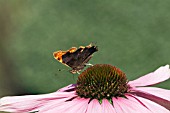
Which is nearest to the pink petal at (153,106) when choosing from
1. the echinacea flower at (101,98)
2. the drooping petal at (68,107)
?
the echinacea flower at (101,98)

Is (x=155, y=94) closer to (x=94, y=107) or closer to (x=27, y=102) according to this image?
(x=94, y=107)

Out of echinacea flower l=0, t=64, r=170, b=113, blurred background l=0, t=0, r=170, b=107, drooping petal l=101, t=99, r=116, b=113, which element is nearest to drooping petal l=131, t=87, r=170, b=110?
echinacea flower l=0, t=64, r=170, b=113

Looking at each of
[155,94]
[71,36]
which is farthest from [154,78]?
[71,36]

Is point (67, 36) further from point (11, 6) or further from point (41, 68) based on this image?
point (11, 6)

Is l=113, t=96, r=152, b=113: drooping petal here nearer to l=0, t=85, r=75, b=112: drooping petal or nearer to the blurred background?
l=0, t=85, r=75, b=112: drooping petal

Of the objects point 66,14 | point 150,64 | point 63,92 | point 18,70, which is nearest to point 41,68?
point 18,70

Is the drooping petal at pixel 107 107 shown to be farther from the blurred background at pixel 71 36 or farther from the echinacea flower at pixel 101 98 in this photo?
the blurred background at pixel 71 36

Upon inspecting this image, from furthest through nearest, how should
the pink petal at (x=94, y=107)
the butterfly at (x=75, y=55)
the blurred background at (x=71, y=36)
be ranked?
the blurred background at (x=71, y=36)
the butterfly at (x=75, y=55)
the pink petal at (x=94, y=107)
